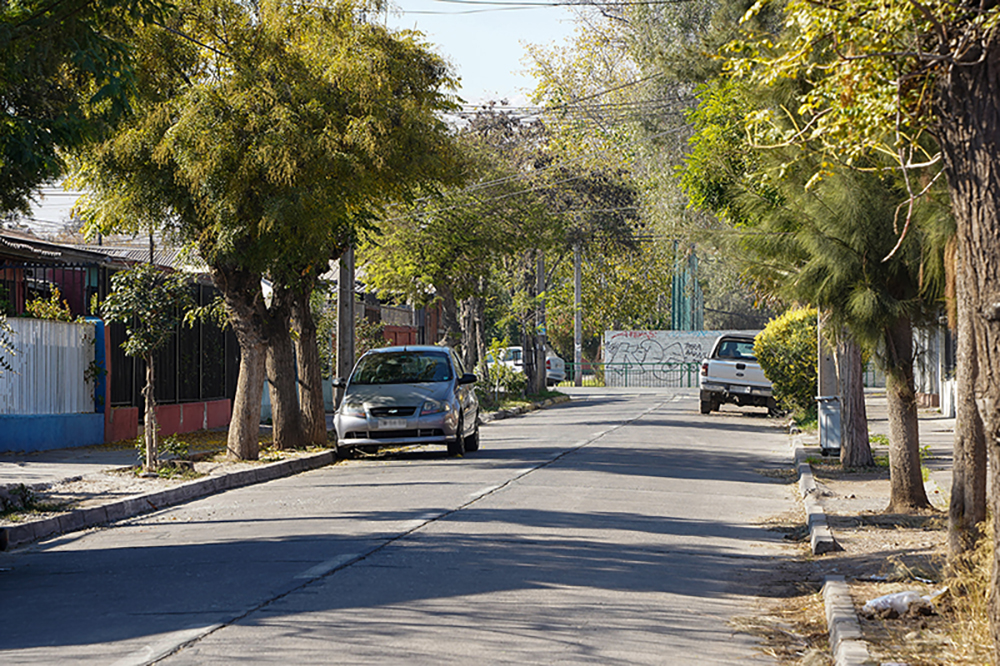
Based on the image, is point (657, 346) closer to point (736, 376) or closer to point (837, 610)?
point (736, 376)

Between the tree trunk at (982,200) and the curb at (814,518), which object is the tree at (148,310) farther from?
the tree trunk at (982,200)

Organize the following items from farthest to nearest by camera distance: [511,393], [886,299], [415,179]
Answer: [511,393] < [415,179] < [886,299]

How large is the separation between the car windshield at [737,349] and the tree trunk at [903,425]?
60.9 feet

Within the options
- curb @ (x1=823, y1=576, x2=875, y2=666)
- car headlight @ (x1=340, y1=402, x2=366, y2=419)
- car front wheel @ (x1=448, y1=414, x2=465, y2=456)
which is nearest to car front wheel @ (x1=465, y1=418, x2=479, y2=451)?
car front wheel @ (x1=448, y1=414, x2=465, y2=456)

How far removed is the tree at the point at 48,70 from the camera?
9.33m

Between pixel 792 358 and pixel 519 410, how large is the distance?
9.78 m

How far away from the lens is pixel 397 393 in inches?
722

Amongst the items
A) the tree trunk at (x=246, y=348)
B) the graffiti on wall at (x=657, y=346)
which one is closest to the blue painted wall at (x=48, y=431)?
the tree trunk at (x=246, y=348)

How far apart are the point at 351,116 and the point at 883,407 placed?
74.7 feet

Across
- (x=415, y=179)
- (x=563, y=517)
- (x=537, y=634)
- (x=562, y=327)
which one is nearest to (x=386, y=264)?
(x=415, y=179)

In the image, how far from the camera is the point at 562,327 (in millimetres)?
73500

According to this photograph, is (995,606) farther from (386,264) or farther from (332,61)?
(386,264)

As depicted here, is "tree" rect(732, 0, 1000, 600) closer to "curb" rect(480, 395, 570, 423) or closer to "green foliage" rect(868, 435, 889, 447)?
"green foliage" rect(868, 435, 889, 447)

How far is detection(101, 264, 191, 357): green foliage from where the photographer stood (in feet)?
49.5
